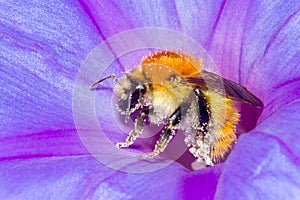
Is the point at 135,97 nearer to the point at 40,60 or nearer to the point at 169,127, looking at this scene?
the point at 169,127

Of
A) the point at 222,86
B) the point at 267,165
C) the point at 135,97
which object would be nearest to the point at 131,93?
the point at 135,97

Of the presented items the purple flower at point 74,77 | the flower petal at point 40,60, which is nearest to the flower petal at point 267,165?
the purple flower at point 74,77

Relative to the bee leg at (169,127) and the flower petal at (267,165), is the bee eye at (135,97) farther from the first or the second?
the flower petal at (267,165)

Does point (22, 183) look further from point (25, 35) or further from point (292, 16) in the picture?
point (292, 16)

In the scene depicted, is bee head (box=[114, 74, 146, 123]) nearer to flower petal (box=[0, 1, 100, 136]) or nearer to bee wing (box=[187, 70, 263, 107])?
bee wing (box=[187, 70, 263, 107])

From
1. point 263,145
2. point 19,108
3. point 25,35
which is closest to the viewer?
point 263,145

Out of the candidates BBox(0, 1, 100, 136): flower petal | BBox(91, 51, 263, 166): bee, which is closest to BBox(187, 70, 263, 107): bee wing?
BBox(91, 51, 263, 166): bee

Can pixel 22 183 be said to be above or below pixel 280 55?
below

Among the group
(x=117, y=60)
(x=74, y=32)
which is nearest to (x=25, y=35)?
(x=74, y=32)
